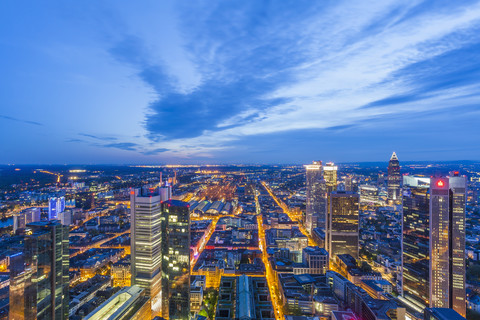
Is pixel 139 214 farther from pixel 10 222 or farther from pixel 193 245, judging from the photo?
pixel 10 222

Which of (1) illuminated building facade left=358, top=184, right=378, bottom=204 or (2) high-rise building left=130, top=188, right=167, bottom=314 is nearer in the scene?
(2) high-rise building left=130, top=188, right=167, bottom=314

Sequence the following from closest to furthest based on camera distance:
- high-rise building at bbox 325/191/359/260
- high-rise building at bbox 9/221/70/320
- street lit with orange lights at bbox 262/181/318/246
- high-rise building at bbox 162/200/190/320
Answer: high-rise building at bbox 9/221/70/320, high-rise building at bbox 162/200/190/320, high-rise building at bbox 325/191/359/260, street lit with orange lights at bbox 262/181/318/246

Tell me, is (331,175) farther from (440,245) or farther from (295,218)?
(440,245)

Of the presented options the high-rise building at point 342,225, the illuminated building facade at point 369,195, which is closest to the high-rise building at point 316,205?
the high-rise building at point 342,225

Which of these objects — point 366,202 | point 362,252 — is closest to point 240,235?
point 362,252

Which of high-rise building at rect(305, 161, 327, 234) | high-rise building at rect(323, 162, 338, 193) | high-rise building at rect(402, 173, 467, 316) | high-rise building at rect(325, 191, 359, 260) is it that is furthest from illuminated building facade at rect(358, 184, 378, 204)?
high-rise building at rect(402, 173, 467, 316)

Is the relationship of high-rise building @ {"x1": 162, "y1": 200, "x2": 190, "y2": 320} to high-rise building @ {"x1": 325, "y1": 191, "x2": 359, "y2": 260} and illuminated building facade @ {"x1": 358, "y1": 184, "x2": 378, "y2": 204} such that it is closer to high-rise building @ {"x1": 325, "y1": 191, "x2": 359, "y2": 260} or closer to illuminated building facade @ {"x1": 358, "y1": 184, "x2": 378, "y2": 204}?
high-rise building @ {"x1": 325, "y1": 191, "x2": 359, "y2": 260}
